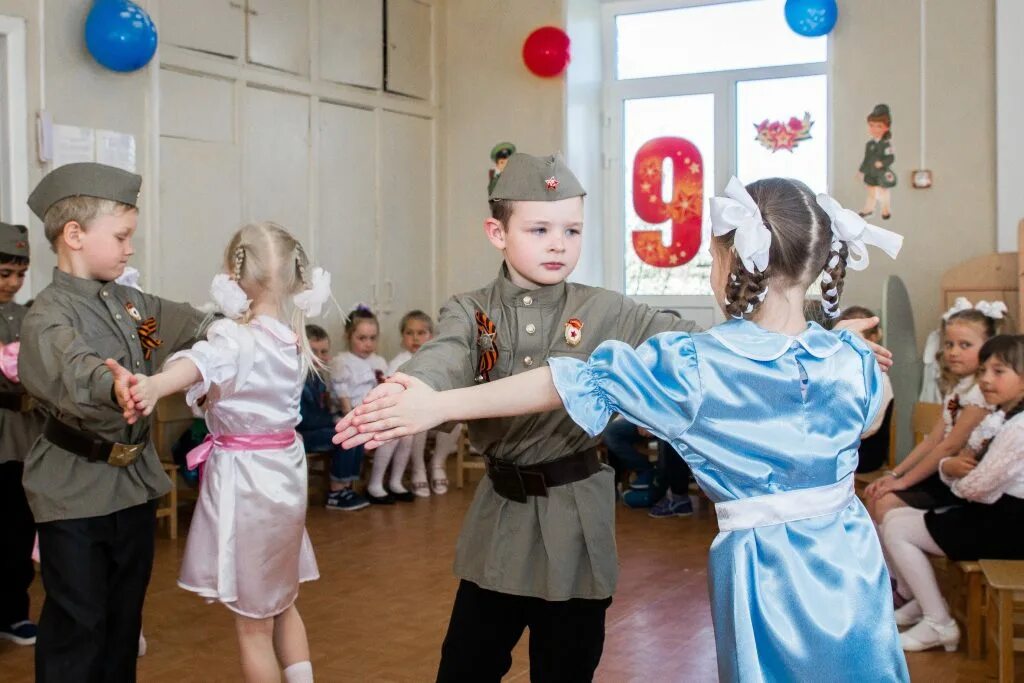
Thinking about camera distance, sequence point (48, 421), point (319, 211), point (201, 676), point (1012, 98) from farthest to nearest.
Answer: point (319, 211), point (1012, 98), point (201, 676), point (48, 421)

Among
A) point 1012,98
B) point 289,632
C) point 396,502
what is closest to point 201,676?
point 289,632

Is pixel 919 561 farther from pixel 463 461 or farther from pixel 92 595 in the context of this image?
pixel 463 461

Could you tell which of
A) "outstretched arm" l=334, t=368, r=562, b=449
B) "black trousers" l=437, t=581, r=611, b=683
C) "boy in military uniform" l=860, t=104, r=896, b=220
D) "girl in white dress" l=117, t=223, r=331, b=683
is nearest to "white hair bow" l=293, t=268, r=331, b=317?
"girl in white dress" l=117, t=223, r=331, b=683

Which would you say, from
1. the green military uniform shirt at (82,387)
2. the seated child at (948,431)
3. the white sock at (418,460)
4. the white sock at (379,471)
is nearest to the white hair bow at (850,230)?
the green military uniform shirt at (82,387)

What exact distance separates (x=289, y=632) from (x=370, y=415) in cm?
150

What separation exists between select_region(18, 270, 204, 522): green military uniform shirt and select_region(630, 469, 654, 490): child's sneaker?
13.6 feet

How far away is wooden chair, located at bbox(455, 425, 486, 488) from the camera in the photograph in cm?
723

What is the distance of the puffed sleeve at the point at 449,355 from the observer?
1.96 m

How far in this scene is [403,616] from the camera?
4.30 m

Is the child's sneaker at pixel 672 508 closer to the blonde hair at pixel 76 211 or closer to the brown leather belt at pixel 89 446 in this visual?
the brown leather belt at pixel 89 446

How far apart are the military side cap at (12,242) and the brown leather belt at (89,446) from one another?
4.89 feet

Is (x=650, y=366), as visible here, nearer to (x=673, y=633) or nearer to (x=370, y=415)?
(x=370, y=415)

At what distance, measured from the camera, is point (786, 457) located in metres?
1.85

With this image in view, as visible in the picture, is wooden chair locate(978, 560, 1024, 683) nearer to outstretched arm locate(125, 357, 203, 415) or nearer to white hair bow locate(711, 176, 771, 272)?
white hair bow locate(711, 176, 771, 272)
